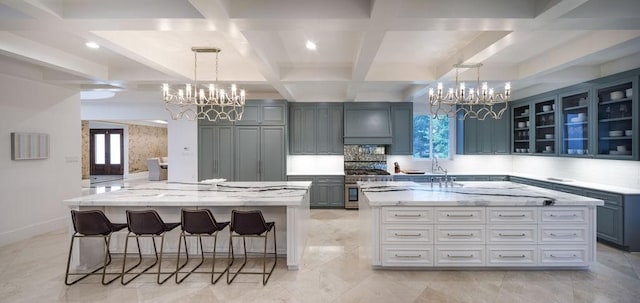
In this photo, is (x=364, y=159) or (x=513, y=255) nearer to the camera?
A: (x=513, y=255)

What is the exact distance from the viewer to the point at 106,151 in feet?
39.4

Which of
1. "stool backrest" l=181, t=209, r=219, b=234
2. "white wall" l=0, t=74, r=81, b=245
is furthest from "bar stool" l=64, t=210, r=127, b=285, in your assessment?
"white wall" l=0, t=74, r=81, b=245

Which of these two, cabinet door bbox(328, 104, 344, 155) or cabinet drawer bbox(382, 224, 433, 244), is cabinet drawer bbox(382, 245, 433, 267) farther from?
cabinet door bbox(328, 104, 344, 155)

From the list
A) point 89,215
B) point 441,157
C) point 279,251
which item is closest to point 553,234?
point 279,251

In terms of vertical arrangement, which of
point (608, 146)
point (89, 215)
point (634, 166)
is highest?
point (608, 146)

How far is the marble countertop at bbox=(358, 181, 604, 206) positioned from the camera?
3008 millimetres

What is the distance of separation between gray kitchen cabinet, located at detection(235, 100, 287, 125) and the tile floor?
339 cm

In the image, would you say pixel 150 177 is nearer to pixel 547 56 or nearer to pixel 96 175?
pixel 96 175

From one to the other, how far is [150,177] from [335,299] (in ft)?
35.0

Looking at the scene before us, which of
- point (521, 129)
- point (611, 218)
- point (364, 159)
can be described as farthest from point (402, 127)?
point (611, 218)

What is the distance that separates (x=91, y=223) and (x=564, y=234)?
4.96 m

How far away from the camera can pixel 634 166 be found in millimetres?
4047

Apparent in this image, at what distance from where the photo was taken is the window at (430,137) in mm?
6902

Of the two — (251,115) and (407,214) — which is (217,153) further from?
(407,214)
